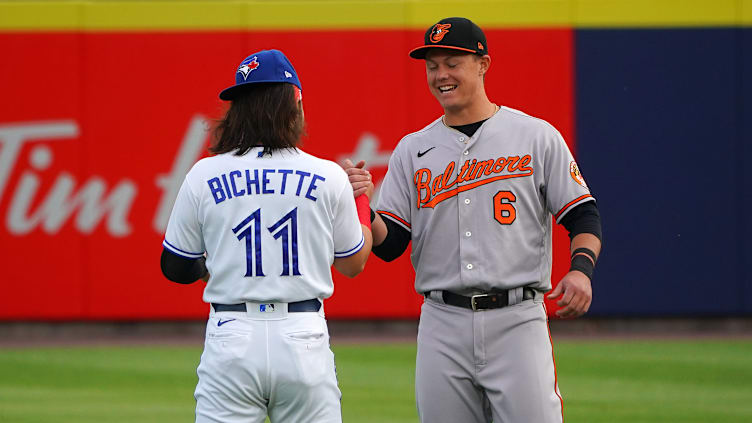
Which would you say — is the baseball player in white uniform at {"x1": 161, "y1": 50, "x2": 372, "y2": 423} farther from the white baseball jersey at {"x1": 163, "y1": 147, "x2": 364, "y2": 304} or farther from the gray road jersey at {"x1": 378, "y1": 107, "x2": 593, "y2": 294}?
the gray road jersey at {"x1": 378, "y1": 107, "x2": 593, "y2": 294}

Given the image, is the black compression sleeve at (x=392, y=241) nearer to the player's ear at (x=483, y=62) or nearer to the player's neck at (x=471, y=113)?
the player's neck at (x=471, y=113)

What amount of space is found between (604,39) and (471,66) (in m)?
8.07

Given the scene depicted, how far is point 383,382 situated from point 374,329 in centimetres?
318

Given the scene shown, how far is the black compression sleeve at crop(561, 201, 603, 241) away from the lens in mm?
4023

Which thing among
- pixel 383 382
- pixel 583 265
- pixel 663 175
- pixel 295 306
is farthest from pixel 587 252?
pixel 663 175

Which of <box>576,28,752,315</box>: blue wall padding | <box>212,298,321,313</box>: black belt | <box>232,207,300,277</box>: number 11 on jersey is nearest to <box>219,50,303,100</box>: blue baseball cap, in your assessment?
<box>232,207,300,277</box>: number 11 on jersey

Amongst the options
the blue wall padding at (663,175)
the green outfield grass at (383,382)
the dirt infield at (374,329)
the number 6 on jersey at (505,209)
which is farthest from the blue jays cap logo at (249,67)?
the blue wall padding at (663,175)

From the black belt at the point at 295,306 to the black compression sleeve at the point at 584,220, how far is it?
1100 millimetres

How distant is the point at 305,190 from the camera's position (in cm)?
340

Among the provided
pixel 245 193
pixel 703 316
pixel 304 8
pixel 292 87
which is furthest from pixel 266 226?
pixel 703 316

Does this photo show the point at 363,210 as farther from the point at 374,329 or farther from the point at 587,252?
the point at 374,329

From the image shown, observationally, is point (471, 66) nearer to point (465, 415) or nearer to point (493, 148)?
point (493, 148)

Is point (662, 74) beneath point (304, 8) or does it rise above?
beneath

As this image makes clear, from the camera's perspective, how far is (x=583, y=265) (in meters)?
3.89
